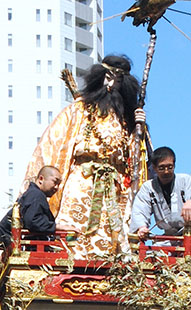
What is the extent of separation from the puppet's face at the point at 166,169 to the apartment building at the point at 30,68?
164 ft

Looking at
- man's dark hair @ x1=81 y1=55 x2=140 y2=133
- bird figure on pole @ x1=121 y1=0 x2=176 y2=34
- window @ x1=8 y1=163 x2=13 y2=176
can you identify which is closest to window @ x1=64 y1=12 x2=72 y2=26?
window @ x1=8 y1=163 x2=13 y2=176

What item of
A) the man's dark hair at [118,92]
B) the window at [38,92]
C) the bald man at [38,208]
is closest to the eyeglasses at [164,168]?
the bald man at [38,208]

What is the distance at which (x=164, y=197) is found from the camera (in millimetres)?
12469

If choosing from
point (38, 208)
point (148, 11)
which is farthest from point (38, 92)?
point (38, 208)

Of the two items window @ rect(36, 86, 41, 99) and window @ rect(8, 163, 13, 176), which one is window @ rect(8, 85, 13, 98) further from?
window @ rect(8, 163, 13, 176)

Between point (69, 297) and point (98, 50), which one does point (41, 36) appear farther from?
point (69, 297)

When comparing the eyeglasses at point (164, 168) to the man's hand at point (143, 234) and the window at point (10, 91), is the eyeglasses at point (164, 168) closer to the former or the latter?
the man's hand at point (143, 234)

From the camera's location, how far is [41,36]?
65.6m

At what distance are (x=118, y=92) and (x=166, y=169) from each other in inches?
89.7

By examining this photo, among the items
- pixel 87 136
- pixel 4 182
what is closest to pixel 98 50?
pixel 4 182

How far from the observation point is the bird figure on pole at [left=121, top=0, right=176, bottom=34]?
547 inches

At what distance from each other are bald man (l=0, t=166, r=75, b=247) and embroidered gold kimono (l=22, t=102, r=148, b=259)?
4.64 feet

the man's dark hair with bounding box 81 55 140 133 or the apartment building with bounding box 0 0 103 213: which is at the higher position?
the apartment building with bounding box 0 0 103 213

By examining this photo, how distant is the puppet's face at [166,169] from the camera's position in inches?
480
